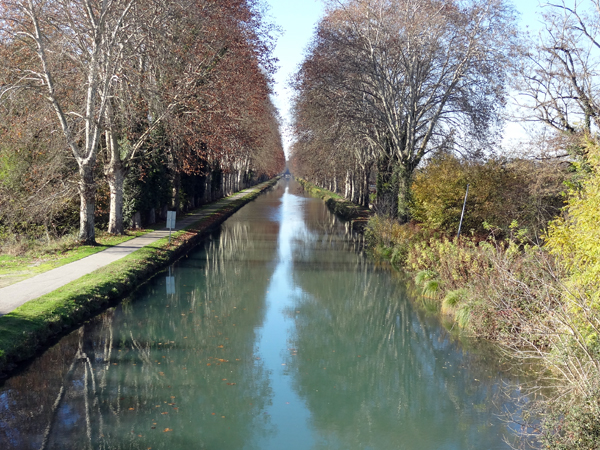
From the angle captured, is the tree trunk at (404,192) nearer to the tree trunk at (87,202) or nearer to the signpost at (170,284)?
the signpost at (170,284)

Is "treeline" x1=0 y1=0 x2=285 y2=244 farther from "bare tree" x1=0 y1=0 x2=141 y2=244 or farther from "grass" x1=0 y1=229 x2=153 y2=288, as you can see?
"grass" x1=0 y1=229 x2=153 y2=288

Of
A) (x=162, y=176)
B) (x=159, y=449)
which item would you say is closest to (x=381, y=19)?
(x=162, y=176)

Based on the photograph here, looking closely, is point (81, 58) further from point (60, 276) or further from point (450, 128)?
point (450, 128)

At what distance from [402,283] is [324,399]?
10.9 metres

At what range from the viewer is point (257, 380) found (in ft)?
33.6

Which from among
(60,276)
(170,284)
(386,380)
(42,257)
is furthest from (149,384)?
(42,257)

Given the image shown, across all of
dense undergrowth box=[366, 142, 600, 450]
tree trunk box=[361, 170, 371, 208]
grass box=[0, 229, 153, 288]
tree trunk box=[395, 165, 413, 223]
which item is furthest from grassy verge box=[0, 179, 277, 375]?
tree trunk box=[361, 170, 371, 208]

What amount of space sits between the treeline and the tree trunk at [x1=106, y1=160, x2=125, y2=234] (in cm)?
4

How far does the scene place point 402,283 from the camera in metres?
19.9

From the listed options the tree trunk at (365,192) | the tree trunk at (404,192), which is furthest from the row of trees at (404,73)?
the tree trunk at (365,192)

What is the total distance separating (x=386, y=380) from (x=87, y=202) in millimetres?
14415

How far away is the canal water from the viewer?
26.5 ft

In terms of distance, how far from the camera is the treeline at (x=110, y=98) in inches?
810

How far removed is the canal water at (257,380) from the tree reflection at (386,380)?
0.03 m
